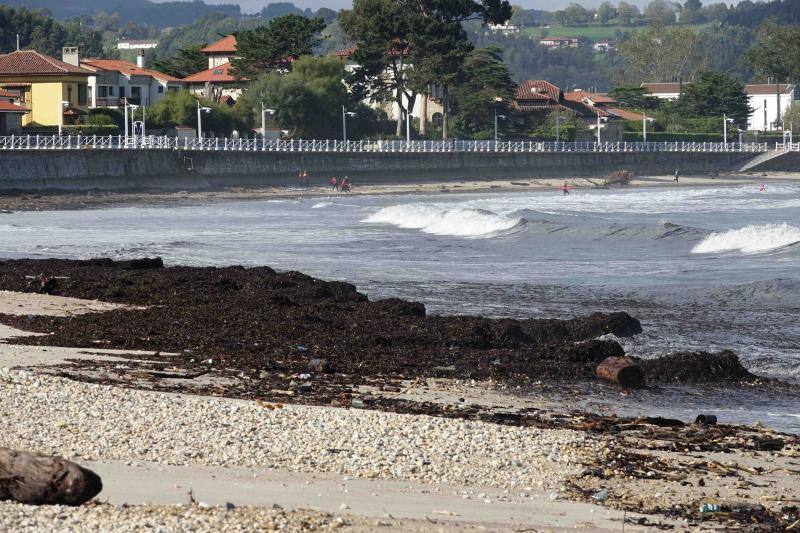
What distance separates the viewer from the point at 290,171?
72.9 metres

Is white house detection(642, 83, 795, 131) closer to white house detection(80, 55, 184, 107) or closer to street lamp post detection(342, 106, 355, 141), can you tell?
street lamp post detection(342, 106, 355, 141)

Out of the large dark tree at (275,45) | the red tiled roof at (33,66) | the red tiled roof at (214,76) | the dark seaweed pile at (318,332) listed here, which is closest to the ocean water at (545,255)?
the dark seaweed pile at (318,332)

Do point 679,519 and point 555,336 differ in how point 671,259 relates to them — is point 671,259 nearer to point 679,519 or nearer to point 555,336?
point 555,336

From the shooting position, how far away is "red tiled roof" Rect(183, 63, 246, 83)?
9269 cm

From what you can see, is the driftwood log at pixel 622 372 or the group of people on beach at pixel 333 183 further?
the group of people on beach at pixel 333 183

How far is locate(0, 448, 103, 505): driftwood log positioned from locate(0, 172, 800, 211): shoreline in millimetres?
43247

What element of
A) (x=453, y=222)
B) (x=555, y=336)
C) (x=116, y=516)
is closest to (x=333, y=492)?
(x=116, y=516)

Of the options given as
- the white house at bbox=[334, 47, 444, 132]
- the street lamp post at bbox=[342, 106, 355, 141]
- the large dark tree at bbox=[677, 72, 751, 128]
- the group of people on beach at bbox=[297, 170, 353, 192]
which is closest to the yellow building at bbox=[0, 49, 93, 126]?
the group of people on beach at bbox=[297, 170, 353, 192]

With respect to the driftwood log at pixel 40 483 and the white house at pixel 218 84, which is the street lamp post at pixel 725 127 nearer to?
the white house at pixel 218 84

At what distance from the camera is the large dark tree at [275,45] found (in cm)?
8819

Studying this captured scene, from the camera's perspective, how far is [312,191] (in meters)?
71.5

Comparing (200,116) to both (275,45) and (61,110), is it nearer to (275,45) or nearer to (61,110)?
(61,110)

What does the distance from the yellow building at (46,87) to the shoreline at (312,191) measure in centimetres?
1217

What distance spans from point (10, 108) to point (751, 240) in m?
45.4
